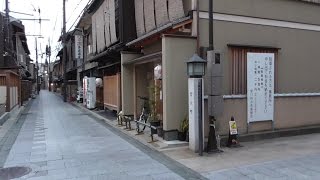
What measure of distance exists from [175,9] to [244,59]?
2988mm

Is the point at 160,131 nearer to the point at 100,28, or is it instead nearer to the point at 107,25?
the point at 107,25

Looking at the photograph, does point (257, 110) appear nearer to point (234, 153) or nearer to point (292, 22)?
point (234, 153)

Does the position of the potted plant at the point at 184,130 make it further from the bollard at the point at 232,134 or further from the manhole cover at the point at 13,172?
the manhole cover at the point at 13,172

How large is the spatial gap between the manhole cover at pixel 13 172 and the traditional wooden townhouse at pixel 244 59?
14.8ft

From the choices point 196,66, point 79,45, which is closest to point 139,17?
point 196,66

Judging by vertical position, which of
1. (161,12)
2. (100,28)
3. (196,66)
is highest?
(100,28)

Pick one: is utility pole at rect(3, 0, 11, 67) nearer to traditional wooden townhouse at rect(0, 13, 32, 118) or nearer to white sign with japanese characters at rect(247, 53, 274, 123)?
traditional wooden townhouse at rect(0, 13, 32, 118)

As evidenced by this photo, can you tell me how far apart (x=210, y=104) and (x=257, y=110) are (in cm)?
258

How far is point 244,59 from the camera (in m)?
12.3

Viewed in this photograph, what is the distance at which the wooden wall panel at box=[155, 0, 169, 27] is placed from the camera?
1308 centimetres

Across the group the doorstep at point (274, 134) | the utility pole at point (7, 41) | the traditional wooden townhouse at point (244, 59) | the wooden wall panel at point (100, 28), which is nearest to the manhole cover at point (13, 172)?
the traditional wooden townhouse at point (244, 59)

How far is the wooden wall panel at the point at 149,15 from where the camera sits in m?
14.4

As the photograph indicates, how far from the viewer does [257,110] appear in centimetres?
1232

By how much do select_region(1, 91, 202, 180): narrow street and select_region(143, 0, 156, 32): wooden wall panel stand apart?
4760 mm
